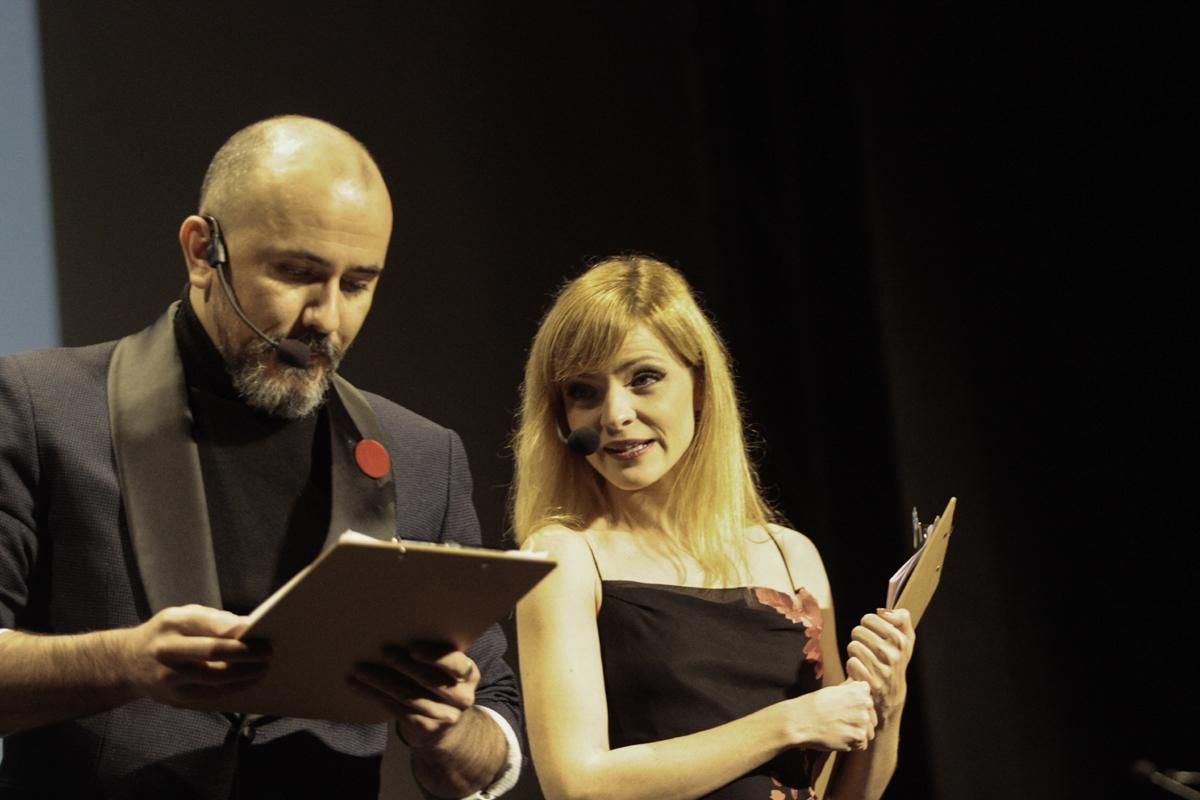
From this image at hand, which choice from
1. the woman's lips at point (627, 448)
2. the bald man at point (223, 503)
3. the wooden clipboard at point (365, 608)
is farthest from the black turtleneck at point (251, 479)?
the woman's lips at point (627, 448)

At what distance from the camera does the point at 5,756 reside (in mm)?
1843

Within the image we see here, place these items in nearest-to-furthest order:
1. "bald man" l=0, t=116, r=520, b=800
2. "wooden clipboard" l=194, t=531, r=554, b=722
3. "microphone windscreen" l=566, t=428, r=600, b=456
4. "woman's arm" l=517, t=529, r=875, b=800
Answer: "wooden clipboard" l=194, t=531, r=554, b=722, "bald man" l=0, t=116, r=520, b=800, "woman's arm" l=517, t=529, r=875, b=800, "microphone windscreen" l=566, t=428, r=600, b=456

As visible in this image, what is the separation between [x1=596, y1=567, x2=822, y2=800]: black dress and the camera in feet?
7.22

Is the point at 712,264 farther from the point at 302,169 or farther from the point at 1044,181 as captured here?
the point at 302,169

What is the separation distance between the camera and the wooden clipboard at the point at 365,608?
142 centimetres

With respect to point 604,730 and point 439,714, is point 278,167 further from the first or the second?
point 604,730

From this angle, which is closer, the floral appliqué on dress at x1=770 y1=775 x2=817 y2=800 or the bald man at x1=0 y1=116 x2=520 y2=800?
the bald man at x1=0 y1=116 x2=520 y2=800

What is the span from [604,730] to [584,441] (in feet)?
1.45

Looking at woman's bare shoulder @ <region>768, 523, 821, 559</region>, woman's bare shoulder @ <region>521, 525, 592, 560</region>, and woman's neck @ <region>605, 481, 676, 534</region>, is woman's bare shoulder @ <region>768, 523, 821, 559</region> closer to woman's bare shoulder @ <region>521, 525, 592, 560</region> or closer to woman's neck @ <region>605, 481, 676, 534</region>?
woman's neck @ <region>605, 481, 676, 534</region>

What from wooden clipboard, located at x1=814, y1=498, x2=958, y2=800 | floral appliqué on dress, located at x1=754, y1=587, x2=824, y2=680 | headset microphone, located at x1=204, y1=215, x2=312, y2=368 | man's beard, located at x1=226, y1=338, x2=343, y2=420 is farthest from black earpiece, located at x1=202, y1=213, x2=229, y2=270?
wooden clipboard, located at x1=814, y1=498, x2=958, y2=800

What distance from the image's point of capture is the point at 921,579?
221 cm

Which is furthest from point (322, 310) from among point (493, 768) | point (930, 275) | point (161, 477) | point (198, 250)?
point (930, 275)

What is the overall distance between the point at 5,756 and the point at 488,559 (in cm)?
80

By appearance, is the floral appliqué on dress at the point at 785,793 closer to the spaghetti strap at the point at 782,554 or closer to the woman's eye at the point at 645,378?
the spaghetti strap at the point at 782,554
